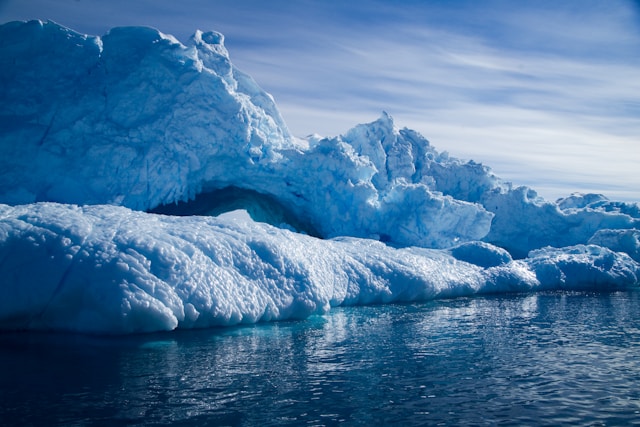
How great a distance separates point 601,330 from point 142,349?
9.06 metres

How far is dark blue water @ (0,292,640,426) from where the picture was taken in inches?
231

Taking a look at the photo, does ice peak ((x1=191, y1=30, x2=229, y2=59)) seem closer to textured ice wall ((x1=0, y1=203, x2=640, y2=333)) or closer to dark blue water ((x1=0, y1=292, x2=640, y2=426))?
textured ice wall ((x1=0, y1=203, x2=640, y2=333))

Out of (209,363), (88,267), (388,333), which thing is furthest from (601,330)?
(88,267)

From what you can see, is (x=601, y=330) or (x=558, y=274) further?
(x=558, y=274)

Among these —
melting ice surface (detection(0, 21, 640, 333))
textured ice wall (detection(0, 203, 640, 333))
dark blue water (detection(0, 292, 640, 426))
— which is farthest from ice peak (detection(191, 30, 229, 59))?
dark blue water (detection(0, 292, 640, 426))

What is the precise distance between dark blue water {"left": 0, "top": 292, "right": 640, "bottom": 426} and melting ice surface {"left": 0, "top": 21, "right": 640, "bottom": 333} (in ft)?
3.14

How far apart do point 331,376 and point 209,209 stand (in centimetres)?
1914

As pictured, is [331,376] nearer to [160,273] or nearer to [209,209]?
[160,273]

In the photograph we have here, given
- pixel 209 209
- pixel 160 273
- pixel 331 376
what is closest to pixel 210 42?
pixel 209 209

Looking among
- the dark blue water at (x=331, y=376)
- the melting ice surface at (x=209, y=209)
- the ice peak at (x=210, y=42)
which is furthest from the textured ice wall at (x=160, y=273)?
the ice peak at (x=210, y=42)

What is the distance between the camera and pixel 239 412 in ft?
19.4

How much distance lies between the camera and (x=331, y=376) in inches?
293

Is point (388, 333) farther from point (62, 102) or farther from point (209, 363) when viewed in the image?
point (62, 102)

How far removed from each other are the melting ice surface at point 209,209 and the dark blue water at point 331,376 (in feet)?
3.14
